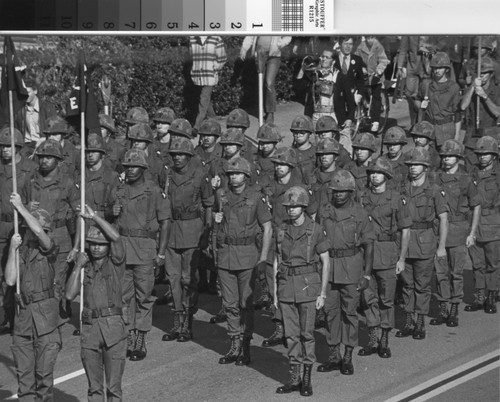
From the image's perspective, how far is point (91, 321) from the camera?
38.8ft

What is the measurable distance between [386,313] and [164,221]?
8.04ft

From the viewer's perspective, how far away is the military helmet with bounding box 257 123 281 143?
49.7 ft

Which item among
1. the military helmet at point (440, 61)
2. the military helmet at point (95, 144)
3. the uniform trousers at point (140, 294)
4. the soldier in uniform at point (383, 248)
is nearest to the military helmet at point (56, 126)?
the military helmet at point (95, 144)

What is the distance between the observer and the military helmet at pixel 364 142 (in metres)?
15.0

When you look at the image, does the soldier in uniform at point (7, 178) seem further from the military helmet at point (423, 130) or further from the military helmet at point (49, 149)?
the military helmet at point (423, 130)

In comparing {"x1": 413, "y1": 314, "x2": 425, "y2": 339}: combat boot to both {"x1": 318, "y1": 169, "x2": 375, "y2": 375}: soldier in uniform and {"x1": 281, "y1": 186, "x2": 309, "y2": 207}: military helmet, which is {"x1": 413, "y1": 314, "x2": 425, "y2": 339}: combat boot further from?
{"x1": 281, "y1": 186, "x2": 309, "y2": 207}: military helmet

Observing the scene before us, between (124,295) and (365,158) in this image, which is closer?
(124,295)

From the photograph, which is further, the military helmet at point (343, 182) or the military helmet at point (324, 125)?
the military helmet at point (324, 125)

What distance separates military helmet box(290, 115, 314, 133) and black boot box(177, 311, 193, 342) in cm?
232

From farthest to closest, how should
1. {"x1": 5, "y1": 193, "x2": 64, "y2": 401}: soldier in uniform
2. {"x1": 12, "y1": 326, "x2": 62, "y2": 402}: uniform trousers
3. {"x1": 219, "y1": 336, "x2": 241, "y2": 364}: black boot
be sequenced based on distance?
{"x1": 219, "y1": 336, "x2": 241, "y2": 364}: black boot < {"x1": 12, "y1": 326, "x2": 62, "y2": 402}: uniform trousers < {"x1": 5, "y1": 193, "x2": 64, "y2": 401}: soldier in uniform

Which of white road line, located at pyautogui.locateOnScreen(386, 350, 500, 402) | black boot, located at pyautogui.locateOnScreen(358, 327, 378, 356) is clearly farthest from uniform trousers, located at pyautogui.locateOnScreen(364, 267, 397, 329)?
white road line, located at pyautogui.locateOnScreen(386, 350, 500, 402)

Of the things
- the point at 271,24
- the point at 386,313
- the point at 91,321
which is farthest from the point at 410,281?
the point at 271,24

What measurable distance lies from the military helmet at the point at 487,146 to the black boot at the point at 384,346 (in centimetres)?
259

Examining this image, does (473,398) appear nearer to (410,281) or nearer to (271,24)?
A: (410,281)
